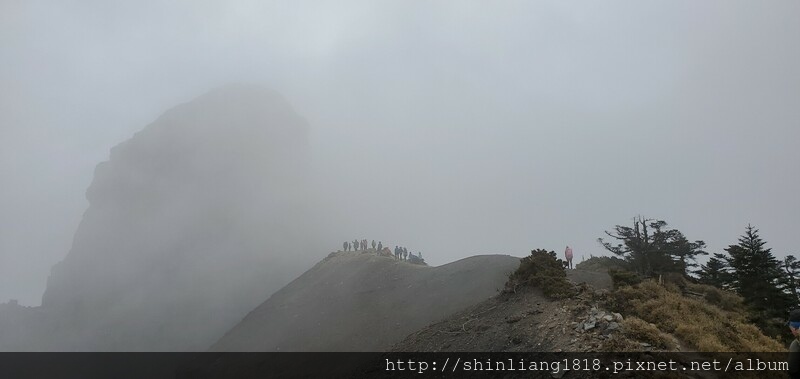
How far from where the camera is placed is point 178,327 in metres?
75.9

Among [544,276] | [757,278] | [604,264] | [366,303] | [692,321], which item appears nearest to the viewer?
[692,321]

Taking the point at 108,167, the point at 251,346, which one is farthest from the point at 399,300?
the point at 108,167

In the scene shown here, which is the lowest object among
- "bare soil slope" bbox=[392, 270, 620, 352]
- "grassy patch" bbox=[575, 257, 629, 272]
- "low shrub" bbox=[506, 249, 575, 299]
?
"bare soil slope" bbox=[392, 270, 620, 352]

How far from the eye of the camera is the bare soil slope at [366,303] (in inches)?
1268

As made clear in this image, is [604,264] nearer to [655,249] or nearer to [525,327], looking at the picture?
[655,249]

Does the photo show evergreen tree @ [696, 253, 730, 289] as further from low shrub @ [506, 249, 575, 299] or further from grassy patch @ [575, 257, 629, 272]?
low shrub @ [506, 249, 575, 299]

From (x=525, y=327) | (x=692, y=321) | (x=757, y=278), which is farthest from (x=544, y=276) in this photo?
(x=757, y=278)

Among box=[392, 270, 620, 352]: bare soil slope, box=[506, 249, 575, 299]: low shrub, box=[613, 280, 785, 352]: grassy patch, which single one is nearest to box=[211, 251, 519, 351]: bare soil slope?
box=[392, 270, 620, 352]: bare soil slope

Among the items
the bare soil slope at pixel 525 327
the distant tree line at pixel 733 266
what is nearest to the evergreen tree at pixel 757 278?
the distant tree line at pixel 733 266

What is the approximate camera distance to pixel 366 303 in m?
39.7

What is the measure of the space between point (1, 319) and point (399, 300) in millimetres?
98462

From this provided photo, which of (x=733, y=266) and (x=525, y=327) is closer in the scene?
(x=525, y=327)

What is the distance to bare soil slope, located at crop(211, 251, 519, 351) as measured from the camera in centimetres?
3222

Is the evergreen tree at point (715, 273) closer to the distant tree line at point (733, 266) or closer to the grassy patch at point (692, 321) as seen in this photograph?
the distant tree line at point (733, 266)
